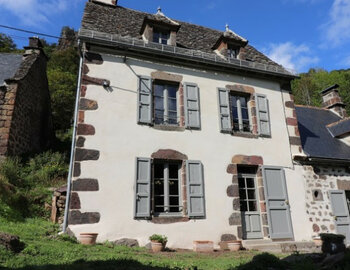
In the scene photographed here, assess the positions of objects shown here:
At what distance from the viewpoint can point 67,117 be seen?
57.8ft

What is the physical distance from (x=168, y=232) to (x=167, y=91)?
3731 millimetres

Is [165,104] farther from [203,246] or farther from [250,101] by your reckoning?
[203,246]

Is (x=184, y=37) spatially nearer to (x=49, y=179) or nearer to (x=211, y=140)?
(x=211, y=140)

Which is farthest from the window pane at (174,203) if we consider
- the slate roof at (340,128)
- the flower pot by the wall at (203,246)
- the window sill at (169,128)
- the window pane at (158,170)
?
the slate roof at (340,128)

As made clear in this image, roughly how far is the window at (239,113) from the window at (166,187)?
229 cm

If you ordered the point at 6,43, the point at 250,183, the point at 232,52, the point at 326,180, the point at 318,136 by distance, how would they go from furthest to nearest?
the point at 6,43, the point at 318,136, the point at 232,52, the point at 326,180, the point at 250,183

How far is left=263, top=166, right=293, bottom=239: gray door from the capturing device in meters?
7.14

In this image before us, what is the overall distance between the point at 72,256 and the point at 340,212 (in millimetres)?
7454

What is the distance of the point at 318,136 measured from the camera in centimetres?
962

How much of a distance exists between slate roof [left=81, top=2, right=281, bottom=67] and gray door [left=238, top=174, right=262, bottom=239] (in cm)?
431

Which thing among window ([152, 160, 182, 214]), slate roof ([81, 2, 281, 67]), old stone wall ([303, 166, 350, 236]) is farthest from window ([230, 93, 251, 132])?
window ([152, 160, 182, 214])

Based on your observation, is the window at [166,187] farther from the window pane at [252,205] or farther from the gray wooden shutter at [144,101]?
the window pane at [252,205]

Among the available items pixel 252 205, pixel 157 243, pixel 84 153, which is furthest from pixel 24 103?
pixel 252 205

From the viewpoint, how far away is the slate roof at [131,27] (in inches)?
320
